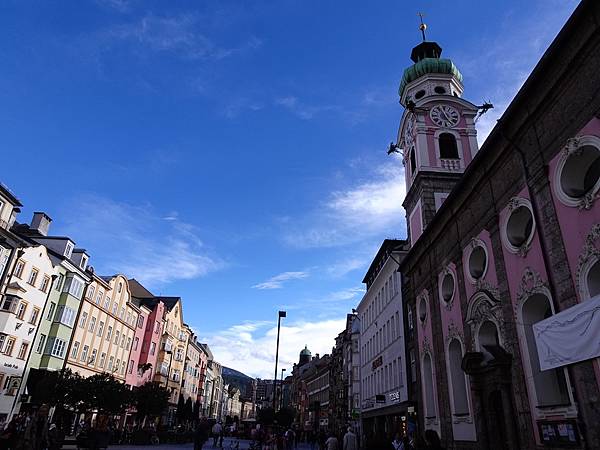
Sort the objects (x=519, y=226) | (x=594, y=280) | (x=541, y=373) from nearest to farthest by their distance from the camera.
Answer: (x=594, y=280)
(x=541, y=373)
(x=519, y=226)

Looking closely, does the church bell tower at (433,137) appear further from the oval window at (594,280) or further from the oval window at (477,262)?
the oval window at (594,280)

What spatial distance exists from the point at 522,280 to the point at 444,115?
2154 cm

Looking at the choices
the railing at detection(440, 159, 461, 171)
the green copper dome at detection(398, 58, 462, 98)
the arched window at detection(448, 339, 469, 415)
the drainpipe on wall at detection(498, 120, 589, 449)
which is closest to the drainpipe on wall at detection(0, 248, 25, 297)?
the arched window at detection(448, 339, 469, 415)

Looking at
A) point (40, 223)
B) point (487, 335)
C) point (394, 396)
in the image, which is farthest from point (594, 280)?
point (40, 223)

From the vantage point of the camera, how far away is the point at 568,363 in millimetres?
11008

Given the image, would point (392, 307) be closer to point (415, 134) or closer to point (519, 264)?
point (415, 134)

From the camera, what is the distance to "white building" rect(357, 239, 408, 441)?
3206 centimetres

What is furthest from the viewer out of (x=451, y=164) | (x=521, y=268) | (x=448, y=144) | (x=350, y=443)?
(x=448, y=144)

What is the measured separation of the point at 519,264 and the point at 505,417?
545cm

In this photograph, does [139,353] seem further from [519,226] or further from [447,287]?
[519,226]

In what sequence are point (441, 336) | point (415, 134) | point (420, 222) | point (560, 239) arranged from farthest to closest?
point (415, 134) < point (420, 222) < point (441, 336) < point (560, 239)

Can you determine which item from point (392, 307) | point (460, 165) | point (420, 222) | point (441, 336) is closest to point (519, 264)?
point (441, 336)

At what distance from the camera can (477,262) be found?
1897 centimetres

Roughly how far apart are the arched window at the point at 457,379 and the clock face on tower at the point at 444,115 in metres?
18.4
